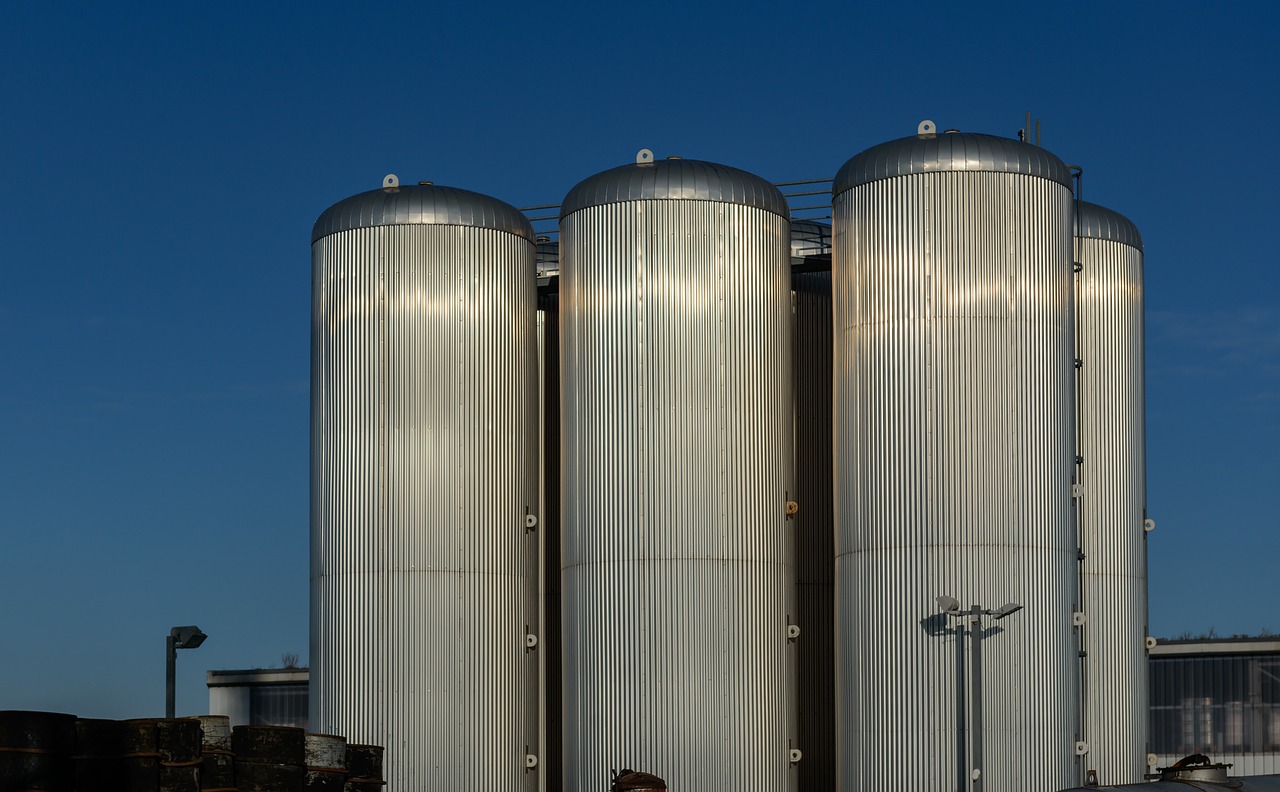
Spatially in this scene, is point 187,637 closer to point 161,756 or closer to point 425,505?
point 161,756

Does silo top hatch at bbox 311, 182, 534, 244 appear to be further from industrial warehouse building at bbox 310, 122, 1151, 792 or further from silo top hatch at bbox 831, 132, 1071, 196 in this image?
silo top hatch at bbox 831, 132, 1071, 196

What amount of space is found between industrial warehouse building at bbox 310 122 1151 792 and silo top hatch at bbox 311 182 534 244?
0.12 meters

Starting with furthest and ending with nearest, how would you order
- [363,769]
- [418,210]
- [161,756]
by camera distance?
[418,210] → [363,769] → [161,756]

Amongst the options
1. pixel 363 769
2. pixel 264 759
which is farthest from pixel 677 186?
pixel 264 759

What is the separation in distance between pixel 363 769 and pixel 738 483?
15098mm

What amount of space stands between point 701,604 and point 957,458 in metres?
7.44

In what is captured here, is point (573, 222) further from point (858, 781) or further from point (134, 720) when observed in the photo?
point (134, 720)

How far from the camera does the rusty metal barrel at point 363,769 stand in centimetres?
4000

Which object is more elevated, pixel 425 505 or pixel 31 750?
pixel 425 505

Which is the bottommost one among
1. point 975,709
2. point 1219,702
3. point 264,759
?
point 1219,702

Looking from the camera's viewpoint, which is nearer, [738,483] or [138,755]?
[138,755]

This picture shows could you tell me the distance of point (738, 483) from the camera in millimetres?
51969

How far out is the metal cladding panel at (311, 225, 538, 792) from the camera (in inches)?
2093

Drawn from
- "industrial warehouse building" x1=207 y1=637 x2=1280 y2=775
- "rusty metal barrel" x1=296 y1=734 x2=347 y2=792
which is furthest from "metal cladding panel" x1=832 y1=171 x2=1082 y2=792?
"industrial warehouse building" x1=207 y1=637 x2=1280 y2=775
